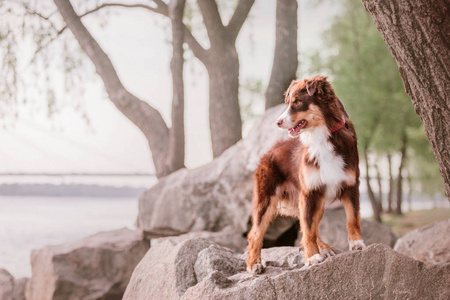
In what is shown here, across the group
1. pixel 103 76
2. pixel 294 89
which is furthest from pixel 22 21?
pixel 294 89

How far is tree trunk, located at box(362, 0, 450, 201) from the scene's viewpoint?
8.29ft

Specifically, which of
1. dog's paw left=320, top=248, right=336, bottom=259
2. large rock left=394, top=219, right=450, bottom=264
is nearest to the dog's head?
dog's paw left=320, top=248, right=336, bottom=259

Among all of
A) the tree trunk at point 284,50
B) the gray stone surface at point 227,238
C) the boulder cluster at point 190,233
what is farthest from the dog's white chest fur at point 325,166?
the tree trunk at point 284,50

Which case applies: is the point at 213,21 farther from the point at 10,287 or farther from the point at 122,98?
the point at 10,287

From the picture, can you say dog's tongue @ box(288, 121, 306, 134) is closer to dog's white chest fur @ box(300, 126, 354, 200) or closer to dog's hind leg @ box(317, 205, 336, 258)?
dog's white chest fur @ box(300, 126, 354, 200)

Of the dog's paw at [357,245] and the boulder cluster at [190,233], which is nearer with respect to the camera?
the dog's paw at [357,245]

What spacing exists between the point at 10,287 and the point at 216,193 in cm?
263

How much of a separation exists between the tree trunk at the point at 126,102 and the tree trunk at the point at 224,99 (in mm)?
668

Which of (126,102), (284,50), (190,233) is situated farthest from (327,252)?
(126,102)

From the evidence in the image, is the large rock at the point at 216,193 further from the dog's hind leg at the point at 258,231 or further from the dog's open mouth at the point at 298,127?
the dog's open mouth at the point at 298,127

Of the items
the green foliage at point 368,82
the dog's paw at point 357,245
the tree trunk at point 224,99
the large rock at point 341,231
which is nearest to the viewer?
the dog's paw at point 357,245

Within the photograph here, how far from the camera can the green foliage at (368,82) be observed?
456 inches

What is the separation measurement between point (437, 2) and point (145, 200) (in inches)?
164

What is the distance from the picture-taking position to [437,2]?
100.0 inches
